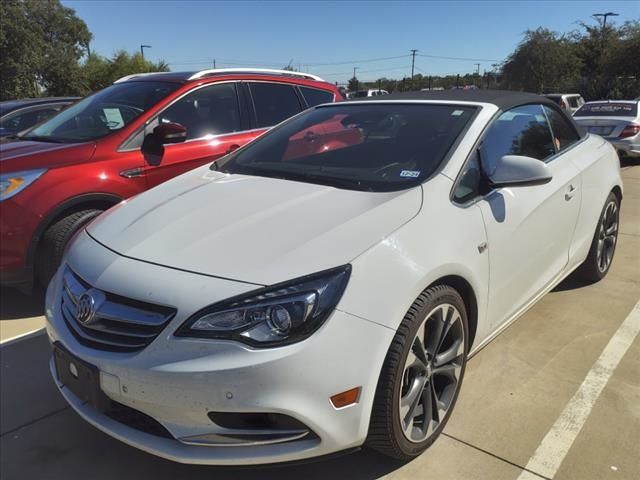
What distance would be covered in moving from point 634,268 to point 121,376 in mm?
4488

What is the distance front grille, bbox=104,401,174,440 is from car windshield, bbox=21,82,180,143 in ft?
9.37

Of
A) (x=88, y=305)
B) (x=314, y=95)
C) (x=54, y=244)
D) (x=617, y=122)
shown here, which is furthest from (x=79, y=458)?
(x=617, y=122)

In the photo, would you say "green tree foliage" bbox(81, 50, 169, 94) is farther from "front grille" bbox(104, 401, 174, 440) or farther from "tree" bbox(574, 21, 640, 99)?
"front grille" bbox(104, 401, 174, 440)

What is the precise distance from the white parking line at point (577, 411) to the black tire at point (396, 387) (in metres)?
0.56

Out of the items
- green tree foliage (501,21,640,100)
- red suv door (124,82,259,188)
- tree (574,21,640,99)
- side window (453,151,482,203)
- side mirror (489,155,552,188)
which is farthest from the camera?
green tree foliage (501,21,640,100)

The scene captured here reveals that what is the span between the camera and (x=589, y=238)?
13.1 ft

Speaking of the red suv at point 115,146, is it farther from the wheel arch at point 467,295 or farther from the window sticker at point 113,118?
the wheel arch at point 467,295

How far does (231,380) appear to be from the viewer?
6.13 feet

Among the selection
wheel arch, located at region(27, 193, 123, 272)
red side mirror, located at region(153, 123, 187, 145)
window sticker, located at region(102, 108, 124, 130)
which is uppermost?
window sticker, located at region(102, 108, 124, 130)

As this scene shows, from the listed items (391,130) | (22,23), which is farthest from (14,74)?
(391,130)

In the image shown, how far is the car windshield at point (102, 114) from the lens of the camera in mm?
4559

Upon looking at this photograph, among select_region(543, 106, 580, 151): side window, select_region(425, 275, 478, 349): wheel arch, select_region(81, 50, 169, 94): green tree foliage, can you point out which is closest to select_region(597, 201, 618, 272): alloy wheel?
select_region(543, 106, 580, 151): side window

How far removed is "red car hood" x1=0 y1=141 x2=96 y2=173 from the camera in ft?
12.9

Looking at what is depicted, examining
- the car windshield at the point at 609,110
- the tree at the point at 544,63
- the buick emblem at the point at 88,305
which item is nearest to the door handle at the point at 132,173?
the buick emblem at the point at 88,305
